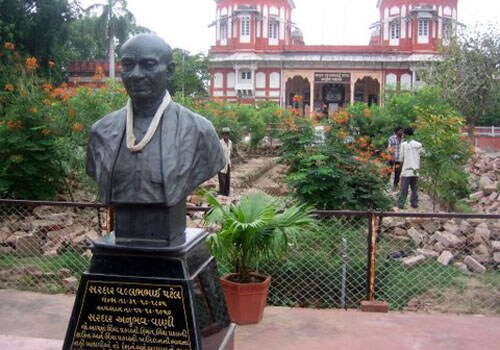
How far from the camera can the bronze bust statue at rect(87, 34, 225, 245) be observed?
3.16m

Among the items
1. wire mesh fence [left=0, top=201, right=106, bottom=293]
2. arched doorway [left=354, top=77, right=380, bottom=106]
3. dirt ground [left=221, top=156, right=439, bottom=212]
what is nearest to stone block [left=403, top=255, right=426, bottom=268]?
dirt ground [left=221, top=156, right=439, bottom=212]

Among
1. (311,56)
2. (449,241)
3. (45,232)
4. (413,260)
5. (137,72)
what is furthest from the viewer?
(311,56)

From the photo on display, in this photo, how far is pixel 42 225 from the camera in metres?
7.95

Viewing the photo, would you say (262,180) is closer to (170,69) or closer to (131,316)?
(170,69)

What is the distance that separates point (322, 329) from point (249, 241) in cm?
90

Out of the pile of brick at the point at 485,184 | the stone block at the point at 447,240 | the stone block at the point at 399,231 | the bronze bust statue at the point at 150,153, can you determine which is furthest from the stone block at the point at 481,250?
the bronze bust statue at the point at 150,153

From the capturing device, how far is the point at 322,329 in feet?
15.3

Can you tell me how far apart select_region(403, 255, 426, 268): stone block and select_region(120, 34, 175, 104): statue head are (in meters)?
4.34

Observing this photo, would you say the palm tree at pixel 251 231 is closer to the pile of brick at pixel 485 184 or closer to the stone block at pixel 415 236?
the stone block at pixel 415 236

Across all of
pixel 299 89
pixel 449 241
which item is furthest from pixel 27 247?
pixel 299 89

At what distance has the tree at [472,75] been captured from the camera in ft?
69.9

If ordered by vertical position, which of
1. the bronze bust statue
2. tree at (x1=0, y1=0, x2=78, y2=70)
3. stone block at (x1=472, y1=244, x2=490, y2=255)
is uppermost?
tree at (x1=0, y1=0, x2=78, y2=70)

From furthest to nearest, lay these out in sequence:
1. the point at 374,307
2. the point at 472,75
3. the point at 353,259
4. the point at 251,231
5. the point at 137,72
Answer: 1. the point at 472,75
2. the point at 353,259
3. the point at 374,307
4. the point at 251,231
5. the point at 137,72

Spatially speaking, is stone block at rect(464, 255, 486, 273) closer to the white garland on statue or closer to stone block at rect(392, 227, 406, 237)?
stone block at rect(392, 227, 406, 237)
